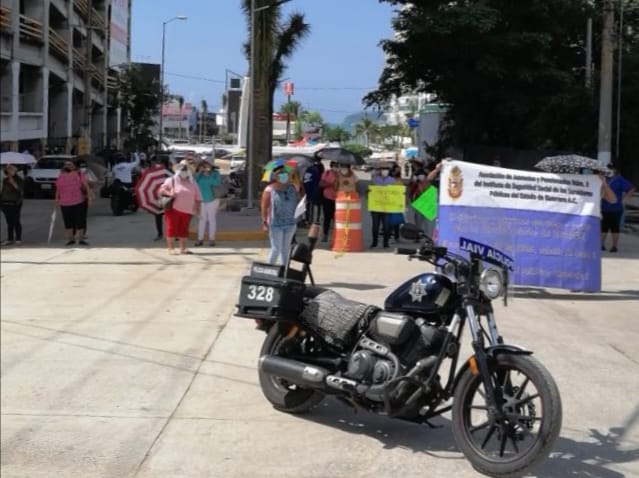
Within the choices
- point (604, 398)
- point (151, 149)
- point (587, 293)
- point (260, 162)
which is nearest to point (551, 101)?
point (260, 162)

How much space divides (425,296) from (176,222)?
9.99 metres

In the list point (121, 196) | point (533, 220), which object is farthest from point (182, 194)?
point (121, 196)

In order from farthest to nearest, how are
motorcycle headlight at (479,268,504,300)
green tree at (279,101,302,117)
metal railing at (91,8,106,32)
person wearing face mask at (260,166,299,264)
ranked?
green tree at (279,101,302,117), metal railing at (91,8,106,32), person wearing face mask at (260,166,299,264), motorcycle headlight at (479,268,504,300)

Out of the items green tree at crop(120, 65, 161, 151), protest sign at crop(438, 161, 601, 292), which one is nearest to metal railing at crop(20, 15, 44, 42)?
green tree at crop(120, 65, 161, 151)

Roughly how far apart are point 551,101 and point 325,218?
16.7 meters

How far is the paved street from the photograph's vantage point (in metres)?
4.90

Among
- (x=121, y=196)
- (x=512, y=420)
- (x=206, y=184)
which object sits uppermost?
(x=206, y=184)

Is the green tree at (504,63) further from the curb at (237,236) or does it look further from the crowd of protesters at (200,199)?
the curb at (237,236)

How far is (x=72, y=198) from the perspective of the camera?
51.6 feet

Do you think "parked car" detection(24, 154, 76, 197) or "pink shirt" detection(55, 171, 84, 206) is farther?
"parked car" detection(24, 154, 76, 197)

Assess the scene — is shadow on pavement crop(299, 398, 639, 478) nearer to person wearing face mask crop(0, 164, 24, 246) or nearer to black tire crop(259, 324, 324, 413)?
black tire crop(259, 324, 324, 413)

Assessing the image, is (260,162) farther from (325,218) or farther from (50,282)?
(50,282)

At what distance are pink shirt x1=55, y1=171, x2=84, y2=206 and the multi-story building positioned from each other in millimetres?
11750

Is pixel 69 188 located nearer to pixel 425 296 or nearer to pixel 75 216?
→ pixel 75 216
